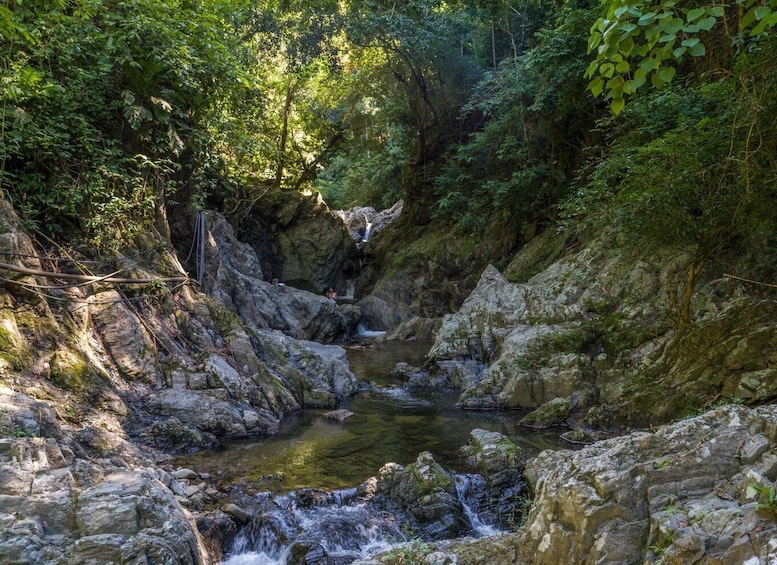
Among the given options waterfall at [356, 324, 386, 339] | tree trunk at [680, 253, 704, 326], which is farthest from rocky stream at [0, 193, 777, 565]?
waterfall at [356, 324, 386, 339]

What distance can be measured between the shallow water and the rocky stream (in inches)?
2.0

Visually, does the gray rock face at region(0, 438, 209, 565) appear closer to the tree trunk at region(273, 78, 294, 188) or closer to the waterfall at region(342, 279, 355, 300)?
the tree trunk at region(273, 78, 294, 188)

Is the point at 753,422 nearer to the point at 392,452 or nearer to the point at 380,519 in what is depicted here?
the point at 380,519

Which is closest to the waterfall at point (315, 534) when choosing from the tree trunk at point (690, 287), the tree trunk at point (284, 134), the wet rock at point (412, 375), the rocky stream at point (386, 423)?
the rocky stream at point (386, 423)

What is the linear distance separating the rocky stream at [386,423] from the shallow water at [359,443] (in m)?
0.05

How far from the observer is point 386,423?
10.1 m

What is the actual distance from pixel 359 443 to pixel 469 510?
9.16 feet

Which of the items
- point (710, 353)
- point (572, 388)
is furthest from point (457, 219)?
point (710, 353)

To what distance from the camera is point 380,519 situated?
251 inches

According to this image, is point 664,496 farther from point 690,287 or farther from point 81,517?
point 690,287

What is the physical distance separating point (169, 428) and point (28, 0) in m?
6.52

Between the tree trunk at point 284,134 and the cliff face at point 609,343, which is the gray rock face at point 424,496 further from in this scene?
the tree trunk at point 284,134

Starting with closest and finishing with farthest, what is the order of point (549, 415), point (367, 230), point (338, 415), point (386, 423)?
point (549, 415) → point (386, 423) → point (338, 415) → point (367, 230)

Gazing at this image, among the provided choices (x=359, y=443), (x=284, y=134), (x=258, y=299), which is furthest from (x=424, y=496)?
(x=284, y=134)
